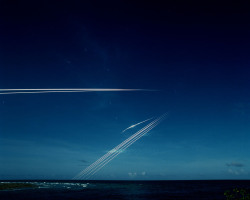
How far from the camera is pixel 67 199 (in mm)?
50250

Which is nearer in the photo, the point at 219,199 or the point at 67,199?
the point at 67,199

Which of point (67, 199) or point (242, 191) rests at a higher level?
point (242, 191)

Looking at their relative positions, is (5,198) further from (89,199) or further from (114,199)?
(114,199)

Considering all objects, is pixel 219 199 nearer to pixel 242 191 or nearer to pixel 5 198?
pixel 5 198

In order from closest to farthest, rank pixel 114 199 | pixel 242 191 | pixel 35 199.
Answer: pixel 242 191 < pixel 35 199 < pixel 114 199

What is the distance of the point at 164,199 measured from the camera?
5344cm

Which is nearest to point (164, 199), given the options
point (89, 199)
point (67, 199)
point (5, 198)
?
point (89, 199)

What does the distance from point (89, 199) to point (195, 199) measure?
26768mm

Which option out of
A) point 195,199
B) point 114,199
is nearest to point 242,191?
point 114,199

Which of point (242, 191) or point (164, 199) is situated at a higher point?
point (242, 191)

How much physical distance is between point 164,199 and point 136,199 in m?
6.98

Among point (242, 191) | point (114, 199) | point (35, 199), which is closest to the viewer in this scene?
point (242, 191)

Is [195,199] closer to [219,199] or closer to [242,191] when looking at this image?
[219,199]

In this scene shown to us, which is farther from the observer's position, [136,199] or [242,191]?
[136,199]
